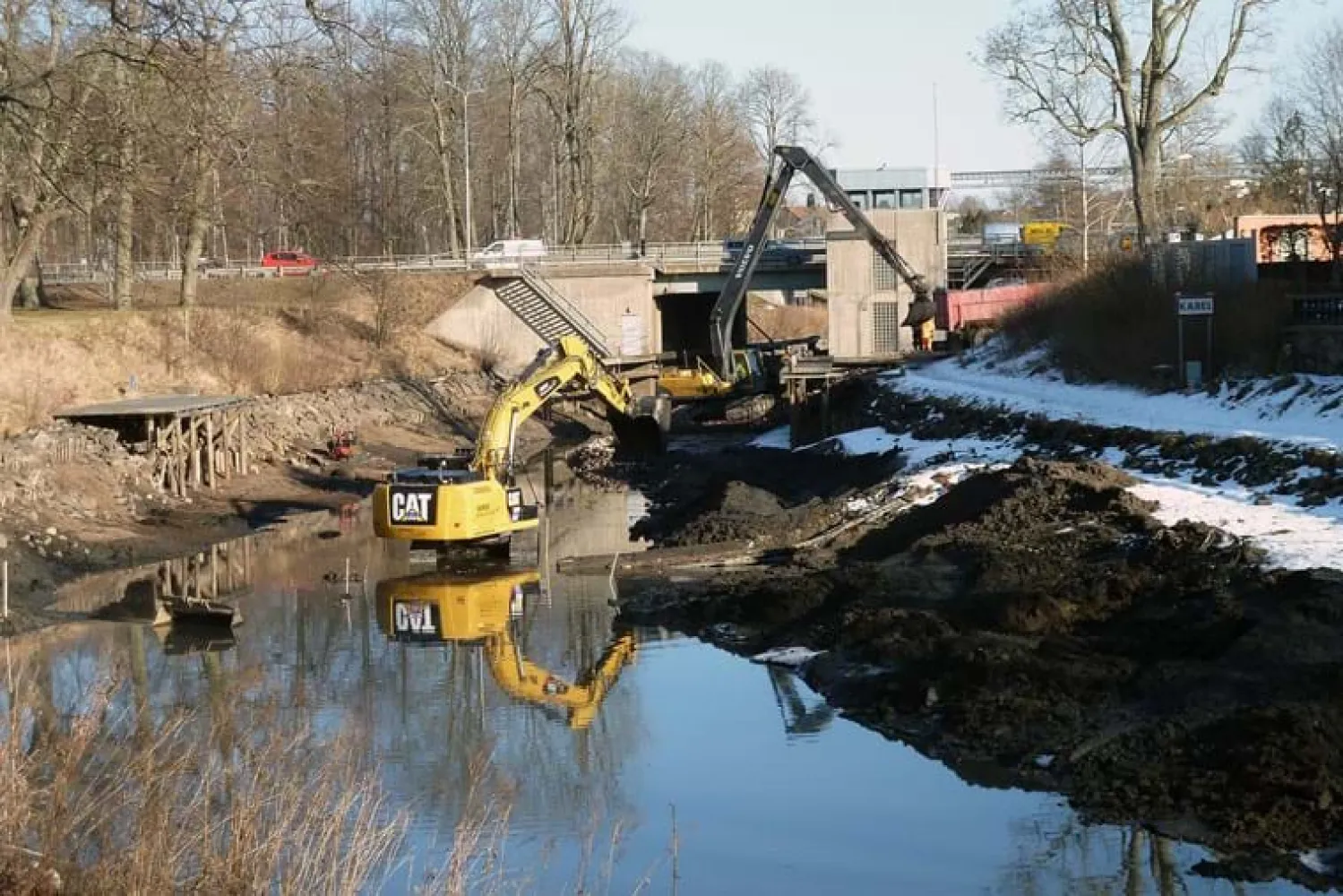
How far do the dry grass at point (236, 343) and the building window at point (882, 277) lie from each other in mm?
15502

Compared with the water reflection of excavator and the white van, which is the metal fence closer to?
the white van

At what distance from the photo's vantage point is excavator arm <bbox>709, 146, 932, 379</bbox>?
5812 cm

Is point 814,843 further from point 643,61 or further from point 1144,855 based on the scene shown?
point 643,61

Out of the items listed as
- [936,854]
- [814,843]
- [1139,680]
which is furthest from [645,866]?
[1139,680]

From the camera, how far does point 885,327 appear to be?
198 feet

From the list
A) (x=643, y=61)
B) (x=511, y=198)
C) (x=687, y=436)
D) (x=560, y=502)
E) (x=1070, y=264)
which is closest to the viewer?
(x=560, y=502)

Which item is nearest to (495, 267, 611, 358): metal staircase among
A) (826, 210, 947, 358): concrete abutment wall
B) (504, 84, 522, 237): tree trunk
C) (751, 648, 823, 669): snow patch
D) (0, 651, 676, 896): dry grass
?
(826, 210, 947, 358): concrete abutment wall

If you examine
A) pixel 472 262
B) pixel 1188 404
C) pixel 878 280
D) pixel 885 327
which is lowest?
pixel 1188 404

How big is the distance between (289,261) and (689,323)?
18.2 m

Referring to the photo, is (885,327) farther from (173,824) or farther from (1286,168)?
(173,824)

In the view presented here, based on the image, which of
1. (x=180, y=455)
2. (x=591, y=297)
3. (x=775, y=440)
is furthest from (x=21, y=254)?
(x=591, y=297)

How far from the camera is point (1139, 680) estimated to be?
1689 cm

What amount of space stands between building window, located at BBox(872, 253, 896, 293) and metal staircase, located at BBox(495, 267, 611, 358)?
36.5 feet

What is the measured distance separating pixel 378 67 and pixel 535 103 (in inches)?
3467
